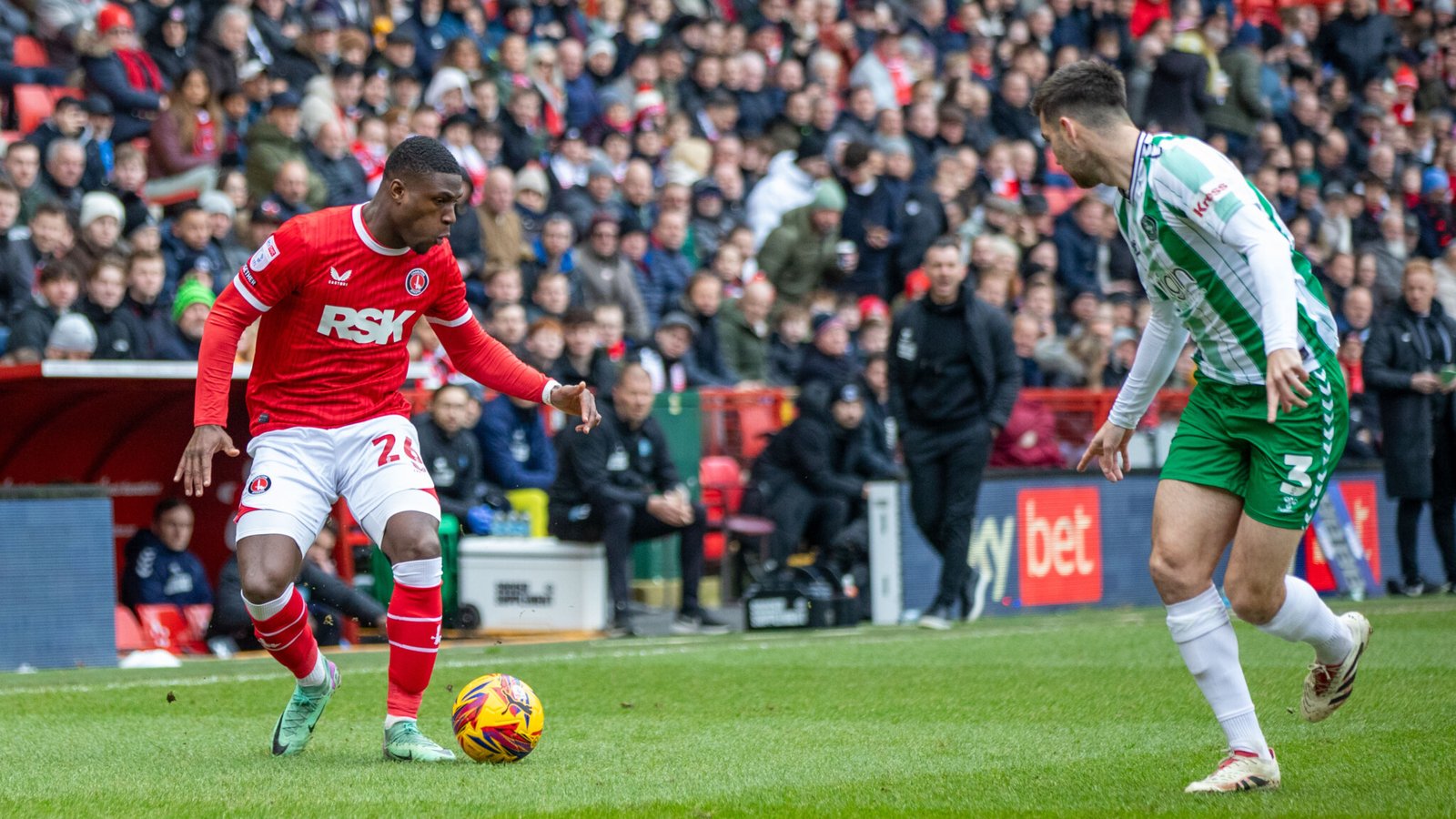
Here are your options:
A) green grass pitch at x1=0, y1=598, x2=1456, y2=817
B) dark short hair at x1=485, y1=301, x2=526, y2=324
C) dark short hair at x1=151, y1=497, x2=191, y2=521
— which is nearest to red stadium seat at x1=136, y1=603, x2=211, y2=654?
dark short hair at x1=151, y1=497, x2=191, y2=521

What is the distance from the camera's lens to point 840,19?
24469 mm

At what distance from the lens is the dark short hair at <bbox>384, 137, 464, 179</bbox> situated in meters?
6.71

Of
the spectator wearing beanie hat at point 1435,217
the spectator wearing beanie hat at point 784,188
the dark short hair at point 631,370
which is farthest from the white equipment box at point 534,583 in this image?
the spectator wearing beanie hat at point 1435,217

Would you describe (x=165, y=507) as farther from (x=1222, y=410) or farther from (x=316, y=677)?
(x=1222, y=410)

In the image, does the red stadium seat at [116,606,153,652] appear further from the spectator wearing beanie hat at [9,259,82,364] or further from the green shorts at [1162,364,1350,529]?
the green shorts at [1162,364,1350,529]

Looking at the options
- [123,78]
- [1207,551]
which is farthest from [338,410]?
[123,78]

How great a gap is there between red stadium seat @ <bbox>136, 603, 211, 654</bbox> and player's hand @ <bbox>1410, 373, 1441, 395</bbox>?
9733 millimetres

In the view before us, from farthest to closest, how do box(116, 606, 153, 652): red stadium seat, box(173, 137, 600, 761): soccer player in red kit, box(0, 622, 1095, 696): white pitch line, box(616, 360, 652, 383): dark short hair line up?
box(616, 360, 652, 383): dark short hair
box(116, 606, 153, 652): red stadium seat
box(0, 622, 1095, 696): white pitch line
box(173, 137, 600, 761): soccer player in red kit

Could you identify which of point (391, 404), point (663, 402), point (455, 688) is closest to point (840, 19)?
point (663, 402)

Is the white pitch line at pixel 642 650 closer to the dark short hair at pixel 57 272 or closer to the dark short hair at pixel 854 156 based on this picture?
the dark short hair at pixel 57 272

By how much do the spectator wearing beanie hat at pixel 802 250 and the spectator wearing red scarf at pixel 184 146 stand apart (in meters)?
5.83

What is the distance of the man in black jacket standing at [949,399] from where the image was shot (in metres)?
13.2

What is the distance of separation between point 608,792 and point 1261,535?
2214 mm

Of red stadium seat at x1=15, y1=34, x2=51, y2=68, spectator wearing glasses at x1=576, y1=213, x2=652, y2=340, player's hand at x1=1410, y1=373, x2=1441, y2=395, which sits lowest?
player's hand at x1=1410, y1=373, x2=1441, y2=395
